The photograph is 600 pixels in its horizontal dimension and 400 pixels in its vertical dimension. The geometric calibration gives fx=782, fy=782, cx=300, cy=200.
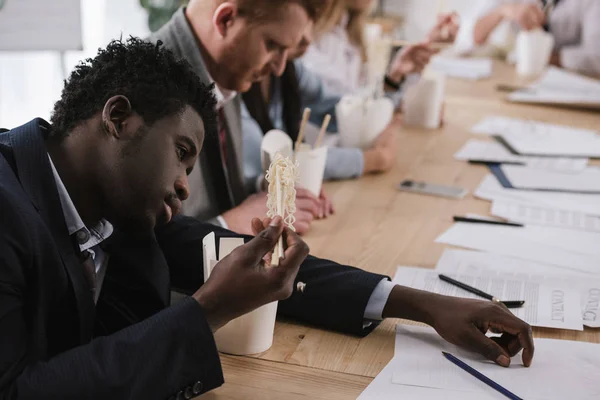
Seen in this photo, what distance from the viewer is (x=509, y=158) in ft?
7.52

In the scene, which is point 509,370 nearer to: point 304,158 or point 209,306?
point 209,306

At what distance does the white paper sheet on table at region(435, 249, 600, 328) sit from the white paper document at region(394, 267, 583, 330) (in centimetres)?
3

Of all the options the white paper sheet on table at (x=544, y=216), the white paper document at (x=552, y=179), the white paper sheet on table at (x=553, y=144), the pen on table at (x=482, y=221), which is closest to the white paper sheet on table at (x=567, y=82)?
the white paper sheet on table at (x=553, y=144)

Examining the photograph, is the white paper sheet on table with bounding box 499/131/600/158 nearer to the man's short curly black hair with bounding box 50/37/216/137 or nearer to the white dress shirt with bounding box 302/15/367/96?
the white dress shirt with bounding box 302/15/367/96

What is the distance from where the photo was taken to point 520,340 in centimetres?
113

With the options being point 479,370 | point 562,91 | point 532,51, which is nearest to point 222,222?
point 479,370

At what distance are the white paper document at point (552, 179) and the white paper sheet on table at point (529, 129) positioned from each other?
351 millimetres

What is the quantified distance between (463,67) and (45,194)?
2.87 metres

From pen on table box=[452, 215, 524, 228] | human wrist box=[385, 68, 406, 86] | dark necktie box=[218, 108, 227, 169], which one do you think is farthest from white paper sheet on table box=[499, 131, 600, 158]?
dark necktie box=[218, 108, 227, 169]

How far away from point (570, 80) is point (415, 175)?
1.46m

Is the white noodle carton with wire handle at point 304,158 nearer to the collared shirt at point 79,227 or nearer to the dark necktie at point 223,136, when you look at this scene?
the dark necktie at point 223,136

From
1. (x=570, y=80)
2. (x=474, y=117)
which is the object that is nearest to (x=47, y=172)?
(x=474, y=117)

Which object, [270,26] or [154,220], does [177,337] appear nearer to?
[154,220]

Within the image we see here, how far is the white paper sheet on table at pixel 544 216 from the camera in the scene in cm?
178
